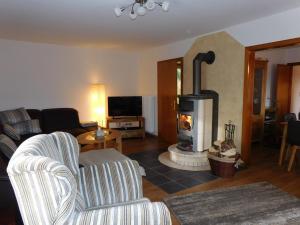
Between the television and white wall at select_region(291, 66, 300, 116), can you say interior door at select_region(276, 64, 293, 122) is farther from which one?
the television

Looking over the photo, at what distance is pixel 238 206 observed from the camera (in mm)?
2428

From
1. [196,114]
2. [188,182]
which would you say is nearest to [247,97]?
[196,114]

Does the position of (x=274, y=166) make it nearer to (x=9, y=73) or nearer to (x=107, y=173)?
(x=107, y=173)

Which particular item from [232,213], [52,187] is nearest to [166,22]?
[232,213]

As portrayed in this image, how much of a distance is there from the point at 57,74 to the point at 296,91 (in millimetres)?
5623

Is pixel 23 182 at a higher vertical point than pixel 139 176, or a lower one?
higher

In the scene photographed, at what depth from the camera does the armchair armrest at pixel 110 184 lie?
171cm

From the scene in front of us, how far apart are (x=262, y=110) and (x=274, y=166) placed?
5.34 ft

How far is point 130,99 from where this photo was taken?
220 inches

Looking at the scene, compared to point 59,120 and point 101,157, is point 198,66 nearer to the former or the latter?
point 101,157

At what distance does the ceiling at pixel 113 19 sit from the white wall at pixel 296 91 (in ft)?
9.91

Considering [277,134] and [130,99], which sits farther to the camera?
[130,99]

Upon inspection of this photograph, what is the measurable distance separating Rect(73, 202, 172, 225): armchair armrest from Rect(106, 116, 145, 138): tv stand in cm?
426

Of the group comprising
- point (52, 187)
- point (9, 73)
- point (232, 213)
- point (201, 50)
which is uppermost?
point (201, 50)
